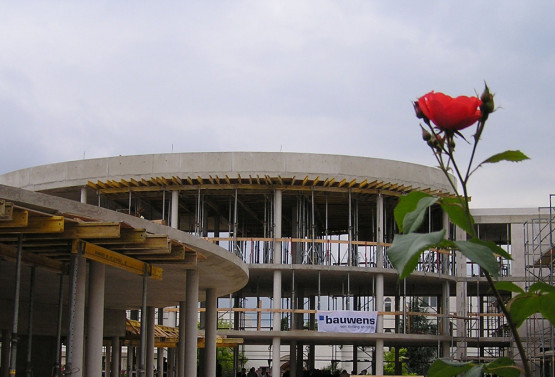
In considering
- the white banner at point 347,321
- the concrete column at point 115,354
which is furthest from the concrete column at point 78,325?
the white banner at point 347,321

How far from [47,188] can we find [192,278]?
22892 millimetres

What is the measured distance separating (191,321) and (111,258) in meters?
6.21

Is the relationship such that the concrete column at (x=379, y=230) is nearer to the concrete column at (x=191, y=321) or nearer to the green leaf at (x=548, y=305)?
the concrete column at (x=191, y=321)

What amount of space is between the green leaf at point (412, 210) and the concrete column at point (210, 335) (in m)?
20.9

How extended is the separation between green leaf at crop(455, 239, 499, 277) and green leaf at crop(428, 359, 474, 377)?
1.41 ft

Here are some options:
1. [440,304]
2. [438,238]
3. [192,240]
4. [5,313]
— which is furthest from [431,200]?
[440,304]

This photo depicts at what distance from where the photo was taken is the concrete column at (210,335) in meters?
22.8

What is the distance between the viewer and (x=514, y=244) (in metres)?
42.1

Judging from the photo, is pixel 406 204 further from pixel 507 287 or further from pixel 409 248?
pixel 507 287

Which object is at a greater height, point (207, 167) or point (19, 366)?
point (207, 167)

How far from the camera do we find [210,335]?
2350cm

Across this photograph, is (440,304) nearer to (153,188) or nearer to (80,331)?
(153,188)

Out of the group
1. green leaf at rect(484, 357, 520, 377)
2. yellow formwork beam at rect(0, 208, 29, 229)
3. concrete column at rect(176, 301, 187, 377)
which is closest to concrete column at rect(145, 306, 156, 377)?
concrete column at rect(176, 301, 187, 377)

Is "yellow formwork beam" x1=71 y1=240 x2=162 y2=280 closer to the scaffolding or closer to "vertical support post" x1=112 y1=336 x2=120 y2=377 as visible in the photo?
"vertical support post" x1=112 y1=336 x2=120 y2=377
